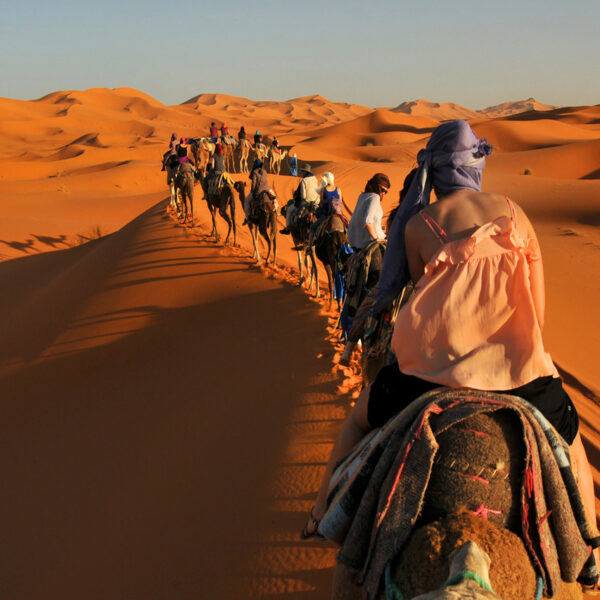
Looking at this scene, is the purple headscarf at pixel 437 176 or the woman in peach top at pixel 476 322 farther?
the purple headscarf at pixel 437 176

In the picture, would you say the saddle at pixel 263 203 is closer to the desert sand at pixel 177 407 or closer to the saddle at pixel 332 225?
the desert sand at pixel 177 407

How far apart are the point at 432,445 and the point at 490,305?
0.54 m

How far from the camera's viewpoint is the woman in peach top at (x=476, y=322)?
1.99 m

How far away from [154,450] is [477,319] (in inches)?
184

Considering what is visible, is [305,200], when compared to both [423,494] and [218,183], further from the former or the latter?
[423,494]

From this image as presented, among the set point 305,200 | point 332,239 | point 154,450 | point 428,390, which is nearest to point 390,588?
point 428,390

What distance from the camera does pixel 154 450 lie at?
5934mm

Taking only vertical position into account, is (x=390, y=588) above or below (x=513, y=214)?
below

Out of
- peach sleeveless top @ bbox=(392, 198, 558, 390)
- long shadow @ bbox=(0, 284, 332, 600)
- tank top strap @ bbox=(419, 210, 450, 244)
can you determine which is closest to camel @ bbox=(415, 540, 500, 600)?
peach sleeveless top @ bbox=(392, 198, 558, 390)

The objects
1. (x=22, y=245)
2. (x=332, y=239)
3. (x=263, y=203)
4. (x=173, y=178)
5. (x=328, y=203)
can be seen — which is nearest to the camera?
(x=332, y=239)

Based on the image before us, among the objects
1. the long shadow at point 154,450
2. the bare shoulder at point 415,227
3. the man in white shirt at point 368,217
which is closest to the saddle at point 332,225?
the long shadow at point 154,450

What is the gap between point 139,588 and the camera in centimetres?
411

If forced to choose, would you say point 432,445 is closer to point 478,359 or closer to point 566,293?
point 478,359

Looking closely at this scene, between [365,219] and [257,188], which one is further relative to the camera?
[257,188]
